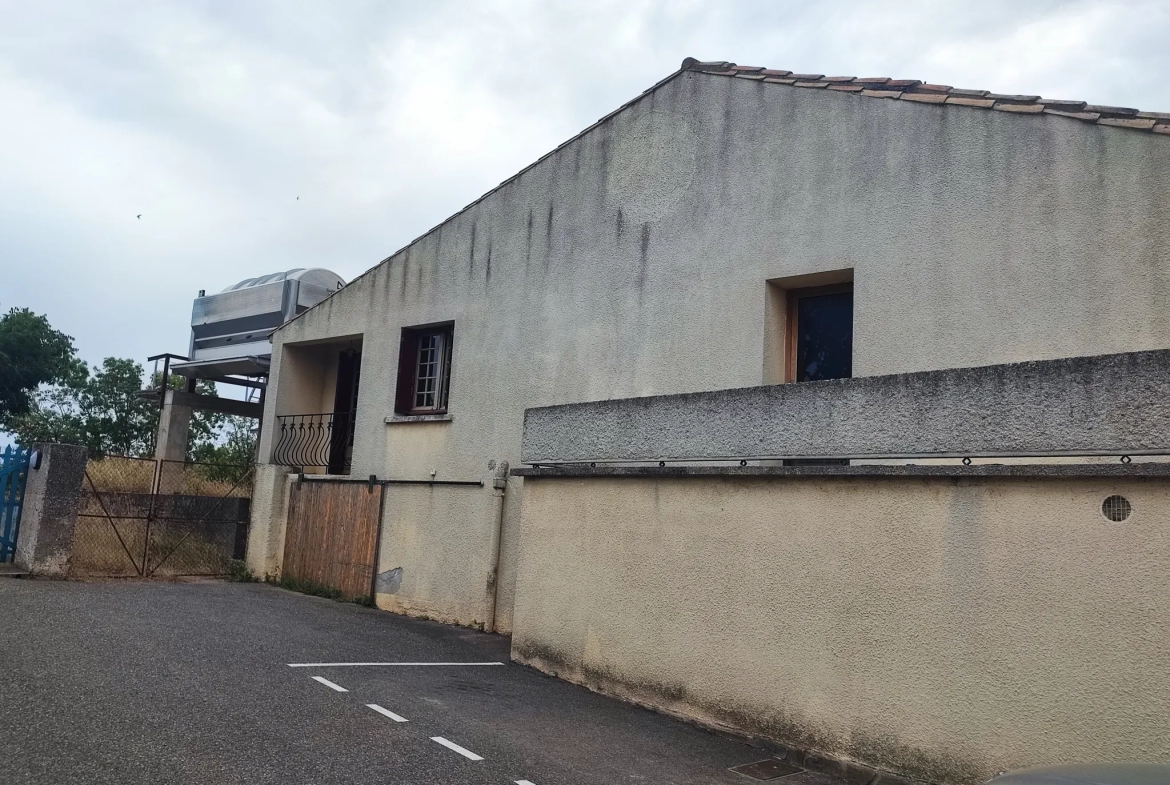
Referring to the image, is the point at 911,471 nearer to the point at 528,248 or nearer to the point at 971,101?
the point at 971,101

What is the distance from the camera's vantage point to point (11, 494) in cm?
1239

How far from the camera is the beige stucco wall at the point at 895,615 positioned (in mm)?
4641

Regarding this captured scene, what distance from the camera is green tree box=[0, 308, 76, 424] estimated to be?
116 feet

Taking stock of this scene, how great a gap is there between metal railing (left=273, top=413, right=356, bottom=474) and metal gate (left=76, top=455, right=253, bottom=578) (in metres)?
0.92

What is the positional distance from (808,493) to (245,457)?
20.4 metres

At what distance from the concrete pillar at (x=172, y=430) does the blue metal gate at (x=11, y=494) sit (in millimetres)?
4407

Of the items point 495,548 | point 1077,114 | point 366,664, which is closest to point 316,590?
point 495,548

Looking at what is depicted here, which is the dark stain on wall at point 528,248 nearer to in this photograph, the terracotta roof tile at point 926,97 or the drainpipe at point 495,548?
the drainpipe at point 495,548

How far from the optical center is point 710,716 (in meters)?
6.48

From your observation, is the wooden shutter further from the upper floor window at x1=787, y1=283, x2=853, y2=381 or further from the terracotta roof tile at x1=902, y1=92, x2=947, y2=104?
the terracotta roof tile at x1=902, y1=92, x2=947, y2=104

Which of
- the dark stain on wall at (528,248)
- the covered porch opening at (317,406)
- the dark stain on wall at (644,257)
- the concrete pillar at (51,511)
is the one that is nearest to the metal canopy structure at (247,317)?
the covered porch opening at (317,406)

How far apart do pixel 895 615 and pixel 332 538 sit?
951 centimetres

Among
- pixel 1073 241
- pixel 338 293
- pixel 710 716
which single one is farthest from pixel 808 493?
pixel 338 293

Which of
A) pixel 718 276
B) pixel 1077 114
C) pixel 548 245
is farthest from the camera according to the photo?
pixel 548 245
